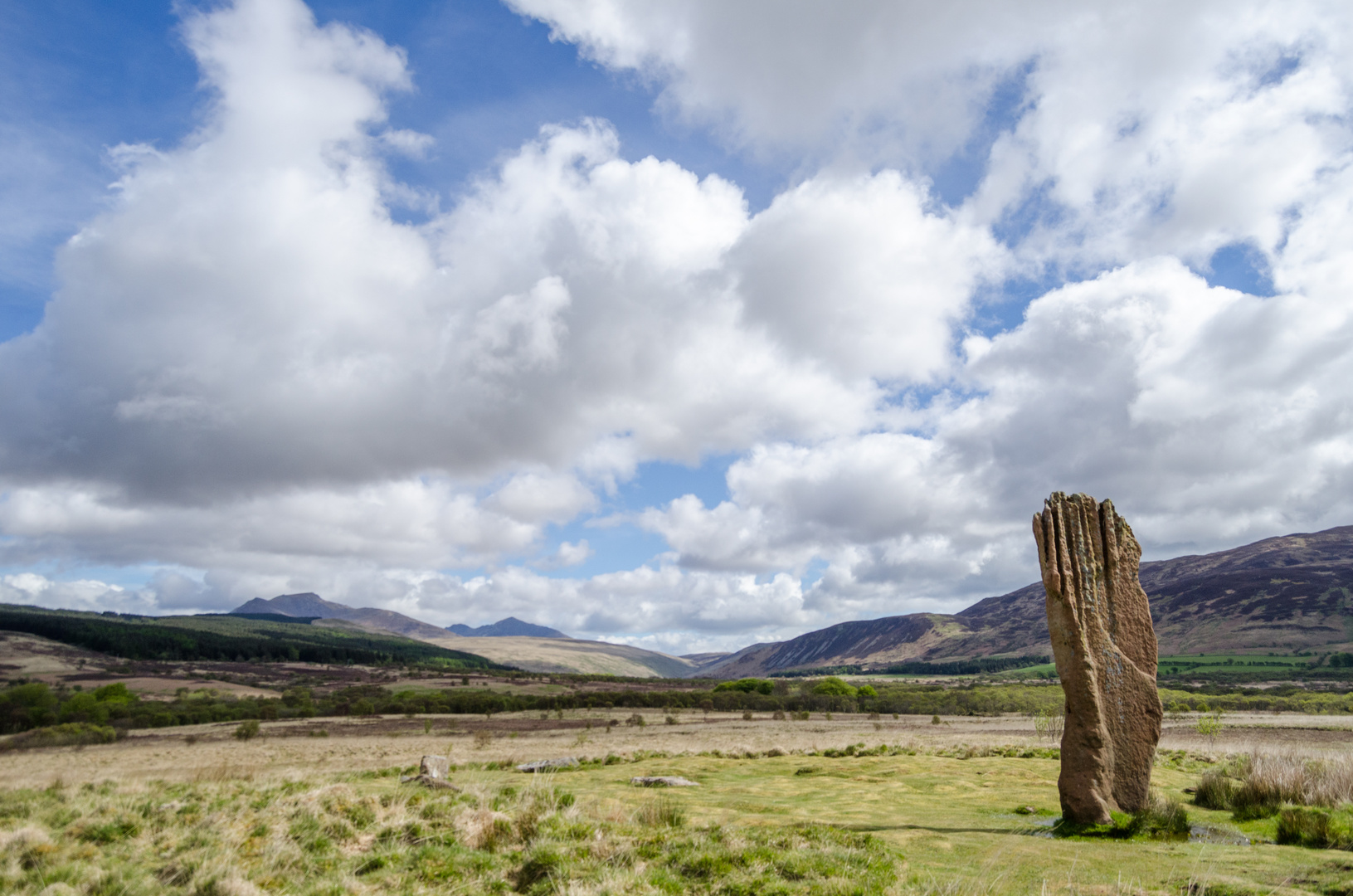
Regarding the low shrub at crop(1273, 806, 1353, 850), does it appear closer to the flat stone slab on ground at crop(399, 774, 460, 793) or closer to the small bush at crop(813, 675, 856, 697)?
the flat stone slab on ground at crop(399, 774, 460, 793)

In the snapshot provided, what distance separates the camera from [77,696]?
2363 inches

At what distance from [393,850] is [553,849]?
2.31 m

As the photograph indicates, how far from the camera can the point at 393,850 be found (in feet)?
31.9

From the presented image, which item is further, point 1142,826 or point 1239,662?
point 1239,662

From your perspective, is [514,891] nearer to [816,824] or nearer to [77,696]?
[816,824]

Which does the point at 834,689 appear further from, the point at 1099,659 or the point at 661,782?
the point at 1099,659

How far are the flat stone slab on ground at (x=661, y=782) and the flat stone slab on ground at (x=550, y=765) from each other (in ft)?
14.0

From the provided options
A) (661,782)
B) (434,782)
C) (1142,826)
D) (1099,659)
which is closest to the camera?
(1142,826)

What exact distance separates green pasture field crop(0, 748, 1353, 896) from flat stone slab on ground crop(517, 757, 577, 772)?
1047 cm

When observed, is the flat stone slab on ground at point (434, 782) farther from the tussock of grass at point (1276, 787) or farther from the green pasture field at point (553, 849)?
the tussock of grass at point (1276, 787)

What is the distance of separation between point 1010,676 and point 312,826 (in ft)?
700

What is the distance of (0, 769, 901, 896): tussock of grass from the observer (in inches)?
323

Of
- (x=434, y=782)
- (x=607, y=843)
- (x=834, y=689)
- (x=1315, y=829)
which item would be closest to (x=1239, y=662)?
(x=834, y=689)

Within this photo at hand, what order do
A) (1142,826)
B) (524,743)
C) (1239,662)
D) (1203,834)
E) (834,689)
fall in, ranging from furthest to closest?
(1239,662), (834,689), (524,743), (1142,826), (1203,834)
